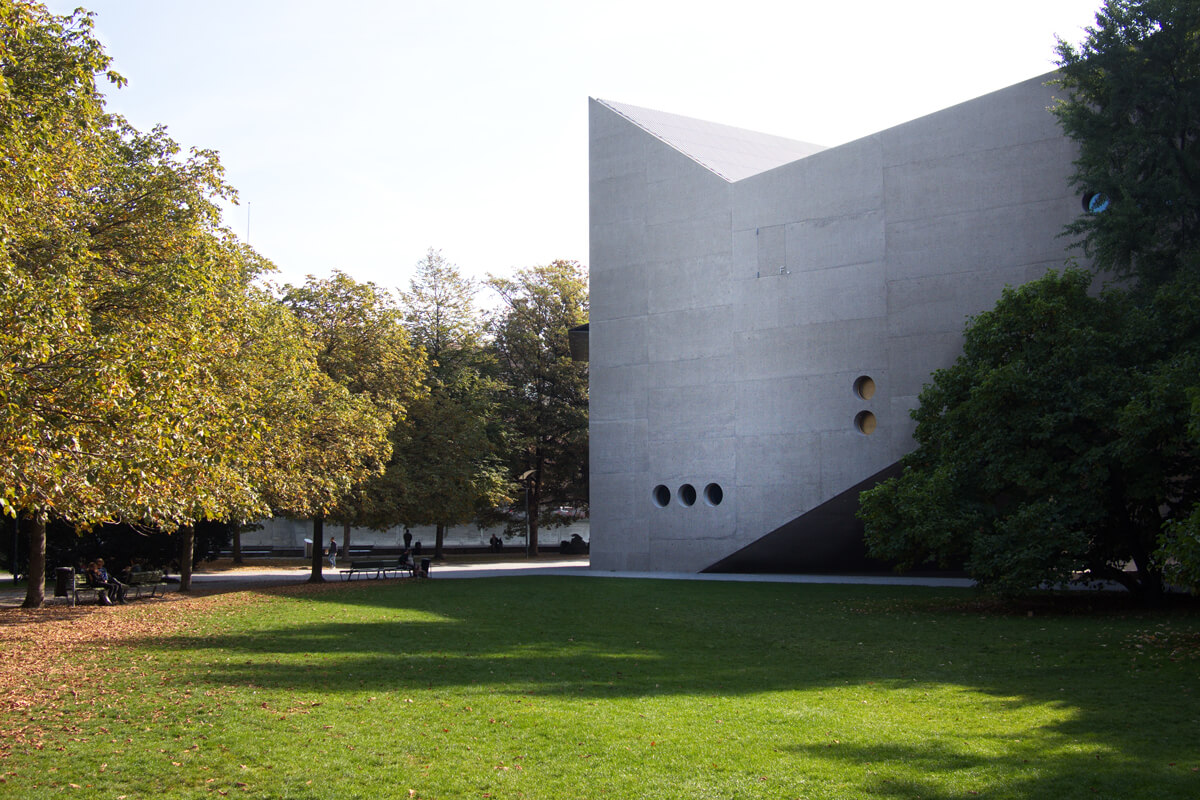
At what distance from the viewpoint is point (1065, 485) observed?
16.1 meters

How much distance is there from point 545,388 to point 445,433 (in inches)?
663

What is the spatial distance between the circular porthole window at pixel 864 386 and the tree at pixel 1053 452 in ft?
22.6

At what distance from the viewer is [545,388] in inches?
1875

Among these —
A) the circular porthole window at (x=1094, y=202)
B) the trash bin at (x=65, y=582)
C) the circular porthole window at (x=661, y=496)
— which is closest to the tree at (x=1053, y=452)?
the circular porthole window at (x=1094, y=202)

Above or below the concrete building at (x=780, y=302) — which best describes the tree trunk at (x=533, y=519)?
below

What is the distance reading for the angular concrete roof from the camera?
30500 millimetres

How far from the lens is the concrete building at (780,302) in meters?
23.3

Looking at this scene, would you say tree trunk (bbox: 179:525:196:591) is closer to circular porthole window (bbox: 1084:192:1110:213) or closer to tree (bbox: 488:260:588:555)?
tree (bbox: 488:260:588:555)

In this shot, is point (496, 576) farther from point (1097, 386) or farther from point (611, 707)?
point (611, 707)

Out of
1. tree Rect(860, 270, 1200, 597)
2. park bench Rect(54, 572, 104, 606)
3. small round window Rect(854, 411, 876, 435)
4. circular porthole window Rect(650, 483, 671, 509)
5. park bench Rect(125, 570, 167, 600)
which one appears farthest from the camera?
circular porthole window Rect(650, 483, 671, 509)

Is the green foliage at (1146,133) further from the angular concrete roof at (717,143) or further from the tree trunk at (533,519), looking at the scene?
the tree trunk at (533,519)

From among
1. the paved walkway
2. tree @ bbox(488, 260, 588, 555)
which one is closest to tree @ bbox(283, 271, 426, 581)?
the paved walkway

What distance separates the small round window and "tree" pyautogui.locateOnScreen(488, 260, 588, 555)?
21435 millimetres

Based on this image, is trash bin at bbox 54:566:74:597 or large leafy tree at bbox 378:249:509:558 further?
large leafy tree at bbox 378:249:509:558
